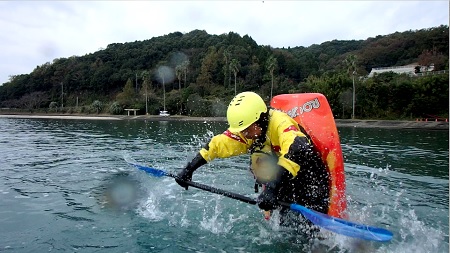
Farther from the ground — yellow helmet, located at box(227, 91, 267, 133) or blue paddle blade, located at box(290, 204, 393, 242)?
yellow helmet, located at box(227, 91, 267, 133)

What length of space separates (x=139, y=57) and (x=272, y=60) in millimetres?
61573

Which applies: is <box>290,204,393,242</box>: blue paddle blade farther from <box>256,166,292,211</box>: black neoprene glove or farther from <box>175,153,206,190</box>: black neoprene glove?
<box>175,153,206,190</box>: black neoprene glove

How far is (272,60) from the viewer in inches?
2815

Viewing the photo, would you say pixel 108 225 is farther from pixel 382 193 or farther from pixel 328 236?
pixel 382 193

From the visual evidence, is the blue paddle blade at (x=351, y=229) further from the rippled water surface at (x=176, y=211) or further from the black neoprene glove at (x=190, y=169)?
the black neoprene glove at (x=190, y=169)

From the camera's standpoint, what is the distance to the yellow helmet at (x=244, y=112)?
4520mm

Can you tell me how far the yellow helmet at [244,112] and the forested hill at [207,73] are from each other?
5072cm

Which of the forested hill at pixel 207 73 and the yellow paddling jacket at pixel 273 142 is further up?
the forested hill at pixel 207 73

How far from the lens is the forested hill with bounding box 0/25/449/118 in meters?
64.0

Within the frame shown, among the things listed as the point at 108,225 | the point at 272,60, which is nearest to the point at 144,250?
the point at 108,225

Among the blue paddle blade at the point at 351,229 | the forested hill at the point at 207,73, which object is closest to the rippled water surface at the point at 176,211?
the blue paddle blade at the point at 351,229

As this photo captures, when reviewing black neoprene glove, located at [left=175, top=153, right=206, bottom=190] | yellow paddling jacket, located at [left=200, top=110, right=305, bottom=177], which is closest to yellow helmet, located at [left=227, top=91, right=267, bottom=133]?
yellow paddling jacket, located at [left=200, top=110, right=305, bottom=177]

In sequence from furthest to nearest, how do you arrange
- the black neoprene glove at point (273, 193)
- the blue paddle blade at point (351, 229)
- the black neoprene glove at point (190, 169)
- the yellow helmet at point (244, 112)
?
1. the black neoprene glove at point (190, 169)
2. the yellow helmet at point (244, 112)
3. the black neoprene glove at point (273, 193)
4. the blue paddle blade at point (351, 229)

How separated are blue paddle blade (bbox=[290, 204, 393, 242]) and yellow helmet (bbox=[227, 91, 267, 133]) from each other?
120cm
